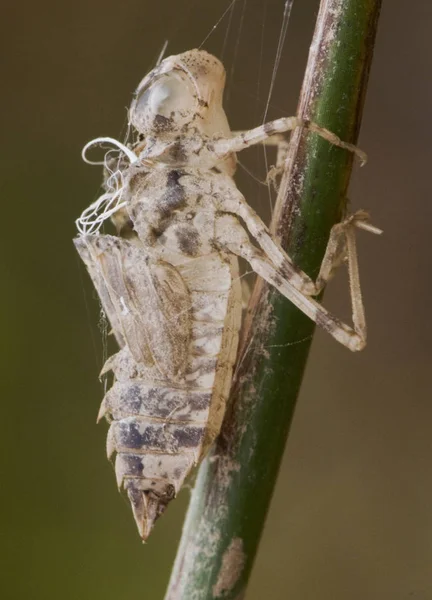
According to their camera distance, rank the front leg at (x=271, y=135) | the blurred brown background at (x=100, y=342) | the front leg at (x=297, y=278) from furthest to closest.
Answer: the blurred brown background at (x=100, y=342)
the front leg at (x=297, y=278)
the front leg at (x=271, y=135)

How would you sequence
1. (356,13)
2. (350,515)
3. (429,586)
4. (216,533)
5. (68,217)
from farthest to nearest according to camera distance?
(68,217) → (350,515) → (429,586) → (216,533) → (356,13)

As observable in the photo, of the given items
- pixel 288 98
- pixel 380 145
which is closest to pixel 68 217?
pixel 288 98

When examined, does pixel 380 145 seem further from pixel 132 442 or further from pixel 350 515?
pixel 132 442

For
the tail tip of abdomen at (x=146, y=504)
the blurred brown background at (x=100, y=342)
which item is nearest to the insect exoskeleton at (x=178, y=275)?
the tail tip of abdomen at (x=146, y=504)

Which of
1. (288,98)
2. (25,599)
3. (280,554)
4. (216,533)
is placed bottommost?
(25,599)

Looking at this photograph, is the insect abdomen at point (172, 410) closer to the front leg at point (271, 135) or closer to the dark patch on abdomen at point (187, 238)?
the dark patch on abdomen at point (187, 238)

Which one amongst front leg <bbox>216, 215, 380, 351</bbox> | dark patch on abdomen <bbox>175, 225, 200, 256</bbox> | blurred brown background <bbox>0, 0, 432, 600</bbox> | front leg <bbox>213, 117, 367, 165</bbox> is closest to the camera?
front leg <bbox>213, 117, 367, 165</bbox>

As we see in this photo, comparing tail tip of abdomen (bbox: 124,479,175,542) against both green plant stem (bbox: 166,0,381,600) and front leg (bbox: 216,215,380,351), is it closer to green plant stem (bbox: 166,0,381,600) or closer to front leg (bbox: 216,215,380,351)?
green plant stem (bbox: 166,0,381,600)

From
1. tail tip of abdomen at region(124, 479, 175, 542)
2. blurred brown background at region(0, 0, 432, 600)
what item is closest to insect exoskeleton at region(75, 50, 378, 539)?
tail tip of abdomen at region(124, 479, 175, 542)

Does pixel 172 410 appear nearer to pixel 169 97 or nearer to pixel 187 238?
pixel 187 238
